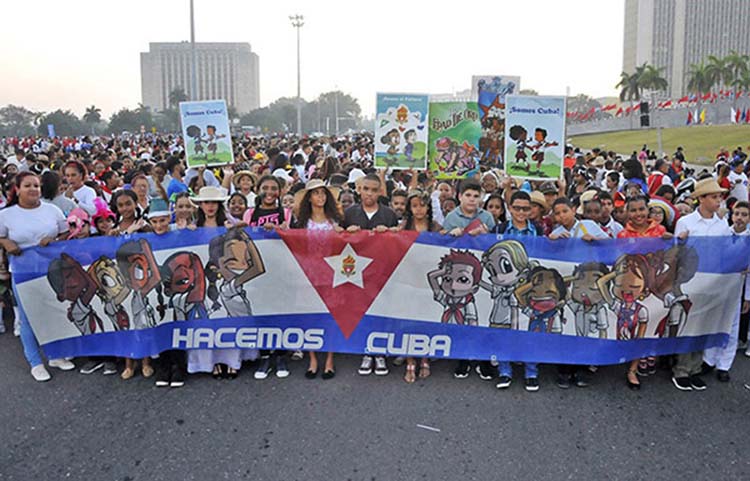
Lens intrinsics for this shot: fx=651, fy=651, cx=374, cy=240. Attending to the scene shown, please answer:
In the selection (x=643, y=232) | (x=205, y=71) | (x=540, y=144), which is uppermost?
(x=205, y=71)

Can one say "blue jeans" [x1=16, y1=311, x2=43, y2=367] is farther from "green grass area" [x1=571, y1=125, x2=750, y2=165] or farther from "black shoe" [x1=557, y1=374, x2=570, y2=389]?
"green grass area" [x1=571, y1=125, x2=750, y2=165]

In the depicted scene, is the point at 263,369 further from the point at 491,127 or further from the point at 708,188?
the point at 491,127

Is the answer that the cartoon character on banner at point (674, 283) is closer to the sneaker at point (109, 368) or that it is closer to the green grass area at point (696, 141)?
the sneaker at point (109, 368)

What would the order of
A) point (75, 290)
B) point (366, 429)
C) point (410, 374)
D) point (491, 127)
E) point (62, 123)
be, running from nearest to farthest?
1. point (366, 429)
2. point (410, 374)
3. point (75, 290)
4. point (491, 127)
5. point (62, 123)

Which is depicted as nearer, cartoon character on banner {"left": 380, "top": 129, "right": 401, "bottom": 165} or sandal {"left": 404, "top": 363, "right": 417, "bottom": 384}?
sandal {"left": 404, "top": 363, "right": 417, "bottom": 384}

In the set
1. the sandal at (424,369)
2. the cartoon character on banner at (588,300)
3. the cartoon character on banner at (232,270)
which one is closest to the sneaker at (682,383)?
the cartoon character on banner at (588,300)

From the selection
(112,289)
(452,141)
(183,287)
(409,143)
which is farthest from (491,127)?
(112,289)

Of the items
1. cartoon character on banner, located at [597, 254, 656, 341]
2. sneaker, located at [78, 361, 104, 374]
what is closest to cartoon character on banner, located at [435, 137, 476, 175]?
cartoon character on banner, located at [597, 254, 656, 341]

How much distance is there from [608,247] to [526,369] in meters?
1.22

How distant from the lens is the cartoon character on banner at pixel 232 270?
221 inches

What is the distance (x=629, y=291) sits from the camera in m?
5.42

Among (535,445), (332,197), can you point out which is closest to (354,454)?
(535,445)

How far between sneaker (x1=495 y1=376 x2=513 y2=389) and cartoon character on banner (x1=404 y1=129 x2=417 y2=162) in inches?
147

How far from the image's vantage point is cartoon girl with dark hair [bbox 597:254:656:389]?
212 inches
